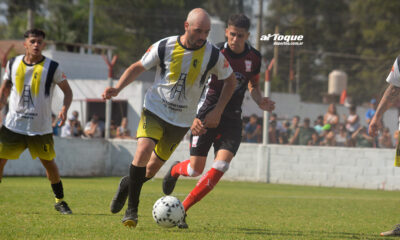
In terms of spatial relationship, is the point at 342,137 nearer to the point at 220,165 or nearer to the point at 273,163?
the point at 273,163

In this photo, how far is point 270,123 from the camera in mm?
18438

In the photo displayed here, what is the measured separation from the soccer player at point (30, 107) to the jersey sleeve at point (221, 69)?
2532 mm

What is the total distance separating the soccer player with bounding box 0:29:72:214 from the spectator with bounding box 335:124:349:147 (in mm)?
10482

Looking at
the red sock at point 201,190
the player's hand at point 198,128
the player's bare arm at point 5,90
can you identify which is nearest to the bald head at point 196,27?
the player's hand at point 198,128

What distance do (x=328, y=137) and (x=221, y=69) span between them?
36.6ft

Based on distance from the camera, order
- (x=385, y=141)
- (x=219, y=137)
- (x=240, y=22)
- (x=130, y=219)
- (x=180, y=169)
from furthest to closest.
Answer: (x=385, y=141), (x=180, y=169), (x=219, y=137), (x=240, y=22), (x=130, y=219)

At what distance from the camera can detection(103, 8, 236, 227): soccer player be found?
715 cm

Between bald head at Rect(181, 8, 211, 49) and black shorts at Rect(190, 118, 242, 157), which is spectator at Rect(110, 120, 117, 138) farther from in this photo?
bald head at Rect(181, 8, 211, 49)

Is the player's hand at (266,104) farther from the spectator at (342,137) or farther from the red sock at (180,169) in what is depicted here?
the spectator at (342,137)

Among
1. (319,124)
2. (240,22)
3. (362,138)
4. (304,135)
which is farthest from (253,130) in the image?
(240,22)

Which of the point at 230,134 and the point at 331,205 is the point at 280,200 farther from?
the point at 230,134

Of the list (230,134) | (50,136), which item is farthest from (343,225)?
(50,136)

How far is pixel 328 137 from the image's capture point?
1814 centimetres
